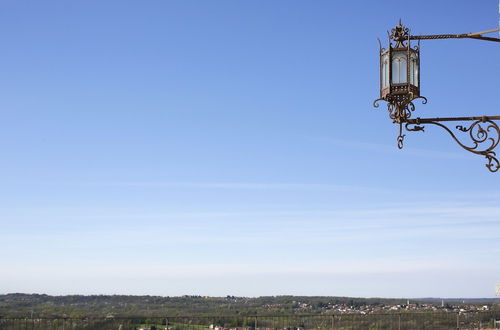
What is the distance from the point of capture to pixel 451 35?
7473 mm

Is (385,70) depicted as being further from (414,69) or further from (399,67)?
(414,69)

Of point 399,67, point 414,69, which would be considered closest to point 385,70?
point 399,67

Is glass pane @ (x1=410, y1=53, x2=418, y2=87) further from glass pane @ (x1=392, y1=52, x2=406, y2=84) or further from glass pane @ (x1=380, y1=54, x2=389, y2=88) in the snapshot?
glass pane @ (x1=380, y1=54, x2=389, y2=88)

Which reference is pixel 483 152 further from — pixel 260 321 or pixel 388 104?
pixel 260 321

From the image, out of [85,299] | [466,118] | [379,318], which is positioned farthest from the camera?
[85,299]

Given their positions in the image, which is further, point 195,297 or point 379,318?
point 195,297

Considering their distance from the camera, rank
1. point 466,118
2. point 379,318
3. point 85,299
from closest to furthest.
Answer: point 466,118
point 379,318
point 85,299

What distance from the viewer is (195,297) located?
7419 cm

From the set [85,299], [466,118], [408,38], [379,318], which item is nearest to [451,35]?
[408,38]

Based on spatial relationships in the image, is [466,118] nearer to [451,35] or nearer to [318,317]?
[451,35]

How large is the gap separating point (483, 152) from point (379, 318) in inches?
404

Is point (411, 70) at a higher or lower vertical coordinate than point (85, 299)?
higher

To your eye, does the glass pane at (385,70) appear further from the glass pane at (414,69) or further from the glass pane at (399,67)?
the glass pane at (414,69)

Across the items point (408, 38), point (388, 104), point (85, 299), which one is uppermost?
point (408, 38)
